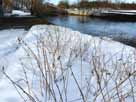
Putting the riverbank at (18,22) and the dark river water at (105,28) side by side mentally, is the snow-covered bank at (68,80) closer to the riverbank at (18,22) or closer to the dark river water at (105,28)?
the dark river water at (105,28)

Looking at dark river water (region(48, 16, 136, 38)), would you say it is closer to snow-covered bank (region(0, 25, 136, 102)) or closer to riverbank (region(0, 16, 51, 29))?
riverbank (region(0, 16, 51, 29))

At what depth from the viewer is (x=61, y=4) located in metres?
54.5

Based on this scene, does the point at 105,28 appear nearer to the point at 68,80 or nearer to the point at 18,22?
the point at 18,22

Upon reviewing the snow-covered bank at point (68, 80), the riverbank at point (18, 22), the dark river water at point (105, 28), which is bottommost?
the dark river water at point (105, 28)

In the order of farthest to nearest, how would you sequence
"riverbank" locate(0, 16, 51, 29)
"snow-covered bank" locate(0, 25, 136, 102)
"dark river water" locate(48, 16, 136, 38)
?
"dark river water" locate(48, 16, 136, 38) < "riverbank" locate(0, 16, 51, 29) < "snow-covered bank" locate(0, 25, 136, 102)

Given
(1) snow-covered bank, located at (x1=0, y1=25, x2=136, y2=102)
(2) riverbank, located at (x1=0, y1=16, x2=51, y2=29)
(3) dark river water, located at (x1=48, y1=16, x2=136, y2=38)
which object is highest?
(1) snow-covered bank, located at (x1=0, y1=25, x2=136, y2=102)

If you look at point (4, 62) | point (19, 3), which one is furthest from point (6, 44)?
point (19, 3)

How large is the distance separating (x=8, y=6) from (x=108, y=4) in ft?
106

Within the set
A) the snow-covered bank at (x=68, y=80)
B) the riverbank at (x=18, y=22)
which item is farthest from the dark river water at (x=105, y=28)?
the snow-covered bank at (x=68, y=80)

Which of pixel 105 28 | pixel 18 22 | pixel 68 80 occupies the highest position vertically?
pixel 68 80

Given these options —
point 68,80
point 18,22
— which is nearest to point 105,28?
point 18,22

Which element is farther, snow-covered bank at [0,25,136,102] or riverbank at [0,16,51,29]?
riverbank at [0,16,51,29]

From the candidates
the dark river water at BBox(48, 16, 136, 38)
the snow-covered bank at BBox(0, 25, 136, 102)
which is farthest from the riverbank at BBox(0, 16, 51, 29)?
the snow-covered bank at BBox(0, 25, 136, 102)

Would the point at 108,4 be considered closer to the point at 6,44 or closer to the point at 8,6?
the point at 8,6
